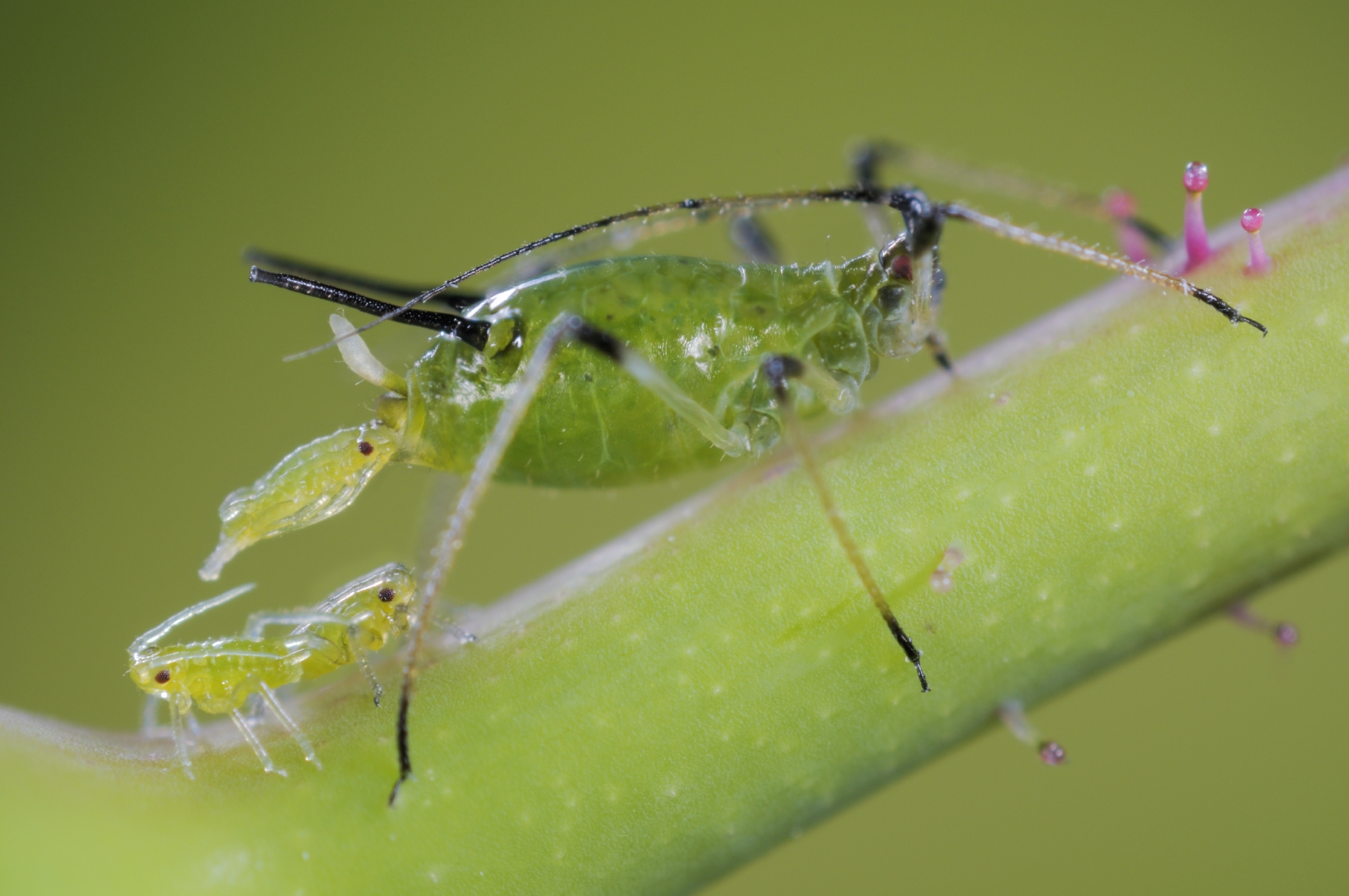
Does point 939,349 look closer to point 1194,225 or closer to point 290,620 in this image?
point 1194,225

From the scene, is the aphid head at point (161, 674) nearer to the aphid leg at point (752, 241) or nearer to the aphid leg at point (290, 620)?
the aphid leg at point (290, 620)

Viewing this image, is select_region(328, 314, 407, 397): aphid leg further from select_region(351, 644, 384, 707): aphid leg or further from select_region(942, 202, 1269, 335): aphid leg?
select_region(942, 202, 1269, 335): aphid leg

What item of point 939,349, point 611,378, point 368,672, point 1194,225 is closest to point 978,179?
point 939,349

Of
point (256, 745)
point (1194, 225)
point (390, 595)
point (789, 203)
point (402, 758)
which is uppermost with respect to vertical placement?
point (789, 203)

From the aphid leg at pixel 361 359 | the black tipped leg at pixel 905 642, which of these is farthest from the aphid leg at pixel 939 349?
the aphid leg at pixel 361 359

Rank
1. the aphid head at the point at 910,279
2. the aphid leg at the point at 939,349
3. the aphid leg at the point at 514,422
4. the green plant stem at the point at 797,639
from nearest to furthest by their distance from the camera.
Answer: the green plant stem at the point at 797,639
the aphid leg at the point at 514,422
the aphid leg at the point at 939,349
the aphid head at the point at 910,279

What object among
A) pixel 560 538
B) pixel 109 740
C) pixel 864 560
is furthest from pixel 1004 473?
pixel 560 538

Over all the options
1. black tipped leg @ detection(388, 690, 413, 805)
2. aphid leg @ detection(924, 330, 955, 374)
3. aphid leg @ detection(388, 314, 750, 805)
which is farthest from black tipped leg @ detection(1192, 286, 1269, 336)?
black tipped leg @ detection(388, 690, 413, 805)
